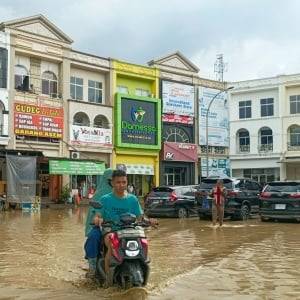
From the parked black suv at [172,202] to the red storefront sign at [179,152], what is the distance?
2163cm

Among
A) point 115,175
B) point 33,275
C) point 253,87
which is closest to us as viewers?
point 115,175

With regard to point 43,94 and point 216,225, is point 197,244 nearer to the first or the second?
point 216,225

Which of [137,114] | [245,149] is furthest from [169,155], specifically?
[245,149]

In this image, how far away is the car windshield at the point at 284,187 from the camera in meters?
18.6

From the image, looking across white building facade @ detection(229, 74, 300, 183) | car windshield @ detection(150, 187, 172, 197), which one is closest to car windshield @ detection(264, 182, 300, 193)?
car windshield @ detection(150, 187, 172, 197)

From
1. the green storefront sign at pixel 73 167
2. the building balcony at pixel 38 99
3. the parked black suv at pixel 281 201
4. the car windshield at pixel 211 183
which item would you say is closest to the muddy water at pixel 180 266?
the parked black suv at pixel 281 201

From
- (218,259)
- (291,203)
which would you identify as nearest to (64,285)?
(218,259)

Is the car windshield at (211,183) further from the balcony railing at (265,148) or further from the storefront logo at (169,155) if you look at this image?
the balcony railing at (265,148)

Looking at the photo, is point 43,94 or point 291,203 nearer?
point 291,203

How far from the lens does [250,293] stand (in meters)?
6.92

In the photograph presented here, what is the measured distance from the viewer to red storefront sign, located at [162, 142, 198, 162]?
44.3 meters

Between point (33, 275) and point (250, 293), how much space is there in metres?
3.48

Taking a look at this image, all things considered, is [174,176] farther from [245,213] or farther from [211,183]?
[245,213]

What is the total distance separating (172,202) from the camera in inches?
860
